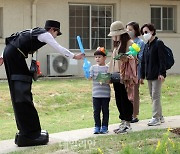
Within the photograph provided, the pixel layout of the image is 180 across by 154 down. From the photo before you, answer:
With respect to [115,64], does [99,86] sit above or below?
below

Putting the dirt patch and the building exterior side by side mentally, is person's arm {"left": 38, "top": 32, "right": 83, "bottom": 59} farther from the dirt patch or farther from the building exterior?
the building exterior

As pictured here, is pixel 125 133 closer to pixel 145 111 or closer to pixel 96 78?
pixel 96 78

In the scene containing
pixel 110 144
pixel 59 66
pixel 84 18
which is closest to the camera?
pixel 110 144

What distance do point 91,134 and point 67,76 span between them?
9972 millimetres

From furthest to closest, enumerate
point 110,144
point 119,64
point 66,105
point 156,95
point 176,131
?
point 66,105 → point 156,95 → point 119,64 → point 176,131 → point 110,144

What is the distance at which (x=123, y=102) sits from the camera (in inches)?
303

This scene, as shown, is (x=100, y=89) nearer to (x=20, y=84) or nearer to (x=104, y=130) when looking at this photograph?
(x=104, y=130)

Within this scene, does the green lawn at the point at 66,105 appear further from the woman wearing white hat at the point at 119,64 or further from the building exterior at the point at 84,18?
the building exterior at the point at 84,18

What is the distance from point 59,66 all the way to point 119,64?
9.79 meters

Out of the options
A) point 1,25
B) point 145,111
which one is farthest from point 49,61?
point 145,111

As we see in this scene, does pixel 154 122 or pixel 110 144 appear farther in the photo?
pixel 154 122

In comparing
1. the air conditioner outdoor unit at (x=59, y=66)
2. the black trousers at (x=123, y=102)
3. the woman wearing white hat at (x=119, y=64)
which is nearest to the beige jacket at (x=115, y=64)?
the woman wearing white hat at (x=119, y=64)

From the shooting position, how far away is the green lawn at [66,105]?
32.5ft

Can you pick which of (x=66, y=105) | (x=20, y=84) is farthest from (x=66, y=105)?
(x=20, y=84)
